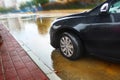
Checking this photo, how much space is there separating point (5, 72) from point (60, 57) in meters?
1.45

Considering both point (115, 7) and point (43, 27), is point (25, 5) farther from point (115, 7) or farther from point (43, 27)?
point (115, 7)

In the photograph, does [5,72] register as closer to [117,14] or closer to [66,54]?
[66,54]

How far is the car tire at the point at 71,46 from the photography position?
167 inches

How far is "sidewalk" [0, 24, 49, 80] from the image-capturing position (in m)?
3.80

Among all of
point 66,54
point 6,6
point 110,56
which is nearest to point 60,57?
point 66,54

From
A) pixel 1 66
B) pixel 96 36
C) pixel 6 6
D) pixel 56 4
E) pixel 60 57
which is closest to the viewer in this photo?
pixel 96 36

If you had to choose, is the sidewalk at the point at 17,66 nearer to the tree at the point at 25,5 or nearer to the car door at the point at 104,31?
the car door at the point at 104,31

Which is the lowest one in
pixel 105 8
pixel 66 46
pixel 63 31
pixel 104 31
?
pixel 66 46

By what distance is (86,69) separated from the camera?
13.3 feet

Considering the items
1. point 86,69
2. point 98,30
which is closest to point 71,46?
point 86,69

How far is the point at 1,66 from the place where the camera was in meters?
4.44

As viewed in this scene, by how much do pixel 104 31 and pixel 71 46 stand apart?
985 mm

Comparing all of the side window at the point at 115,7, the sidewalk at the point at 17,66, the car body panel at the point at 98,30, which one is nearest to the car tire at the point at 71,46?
the car body panel at the point at 98,30

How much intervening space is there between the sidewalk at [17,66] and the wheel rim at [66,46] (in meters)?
0.79
